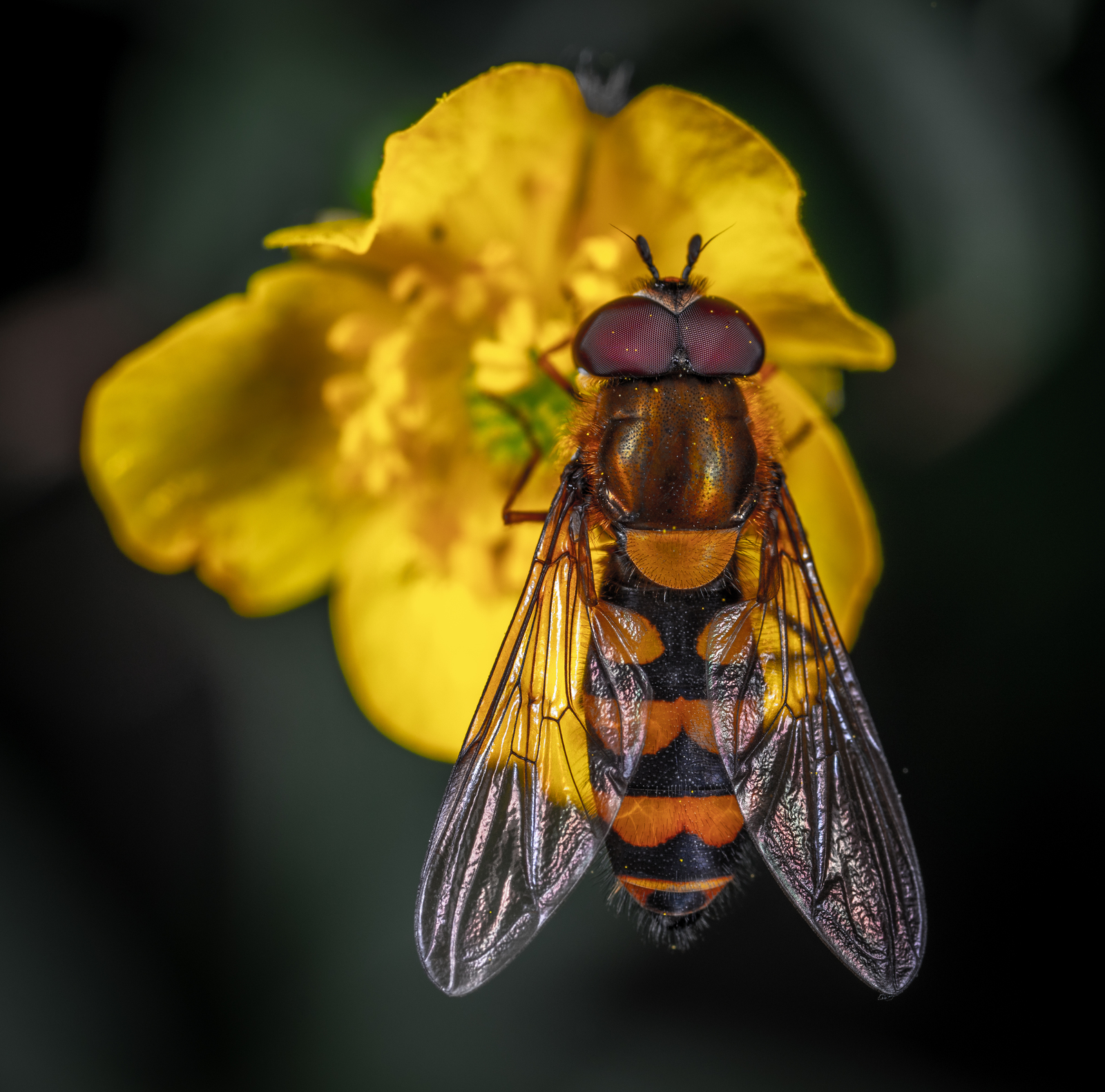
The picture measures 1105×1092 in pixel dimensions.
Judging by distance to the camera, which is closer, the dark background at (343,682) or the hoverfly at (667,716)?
the hoverfly at (667,716)

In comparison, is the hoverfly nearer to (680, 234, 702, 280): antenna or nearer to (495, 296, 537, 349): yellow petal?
(680, 234, 702, 280): antenna

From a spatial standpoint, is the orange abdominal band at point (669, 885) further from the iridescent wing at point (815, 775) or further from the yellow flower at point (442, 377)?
the yellow flower at point (442, 377)

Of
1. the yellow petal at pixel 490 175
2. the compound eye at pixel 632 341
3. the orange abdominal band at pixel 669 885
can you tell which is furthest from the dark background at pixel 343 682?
the orange abdominal band at pixel 669 885

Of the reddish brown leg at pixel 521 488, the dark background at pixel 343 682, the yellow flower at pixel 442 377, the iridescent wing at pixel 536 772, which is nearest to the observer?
the iridescent wing at pixel 536 772

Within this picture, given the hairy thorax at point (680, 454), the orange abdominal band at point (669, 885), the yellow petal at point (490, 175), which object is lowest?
the orange abdominal band at point (669, 885)

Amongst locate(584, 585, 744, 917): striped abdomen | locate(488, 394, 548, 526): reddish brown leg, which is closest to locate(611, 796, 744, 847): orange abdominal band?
locate(584, 585, 744, 917): striped abdomen

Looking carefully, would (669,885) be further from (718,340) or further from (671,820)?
(718,340)

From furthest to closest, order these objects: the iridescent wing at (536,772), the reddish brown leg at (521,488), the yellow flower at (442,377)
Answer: the reddish brown leg at (521,488), the yellow flower at (442,377), the iridescent wing at (536,772)
